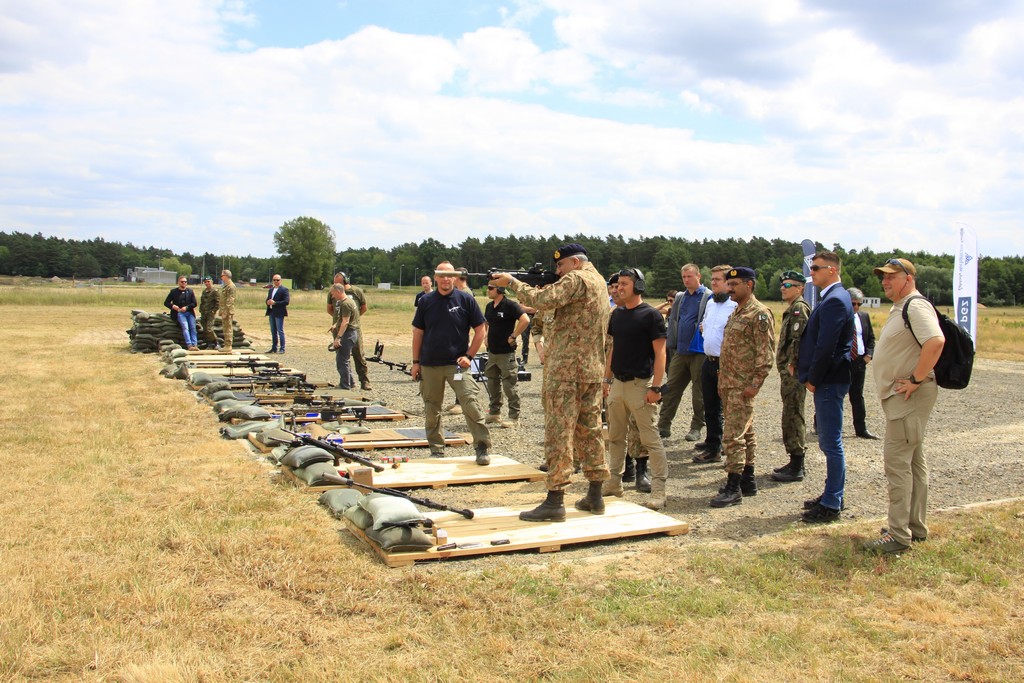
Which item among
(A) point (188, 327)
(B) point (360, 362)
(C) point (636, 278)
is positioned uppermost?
(C) point (636, 278)

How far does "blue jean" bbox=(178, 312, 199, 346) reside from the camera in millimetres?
20359

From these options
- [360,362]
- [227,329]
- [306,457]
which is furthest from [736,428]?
[227,329]

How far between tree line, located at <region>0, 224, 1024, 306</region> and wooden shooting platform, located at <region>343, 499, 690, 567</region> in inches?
87.2

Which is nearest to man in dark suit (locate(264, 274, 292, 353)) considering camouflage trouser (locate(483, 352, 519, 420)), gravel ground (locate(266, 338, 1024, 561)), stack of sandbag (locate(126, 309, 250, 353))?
stack of sandbag (locate(126, 309, 250, 353))

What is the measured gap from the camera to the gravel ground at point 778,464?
644 cm

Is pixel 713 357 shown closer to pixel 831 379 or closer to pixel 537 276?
pixel 831 379

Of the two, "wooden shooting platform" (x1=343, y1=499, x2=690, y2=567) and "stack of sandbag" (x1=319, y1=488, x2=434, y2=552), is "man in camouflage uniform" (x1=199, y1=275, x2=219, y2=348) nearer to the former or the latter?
"wooden shooting platform" (x1=343, y1=499, x2=690, y2=567)

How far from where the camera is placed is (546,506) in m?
5.96

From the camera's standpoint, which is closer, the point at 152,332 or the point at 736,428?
the point at 736,428

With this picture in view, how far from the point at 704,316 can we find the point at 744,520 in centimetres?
314

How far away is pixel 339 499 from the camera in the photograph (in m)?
6.14

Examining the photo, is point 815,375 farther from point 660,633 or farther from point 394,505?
point 394,505

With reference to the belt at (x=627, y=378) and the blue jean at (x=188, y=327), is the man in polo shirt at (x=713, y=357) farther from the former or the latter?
the blue jean at (x=188, y=327)

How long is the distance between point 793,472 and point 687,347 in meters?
2.04
